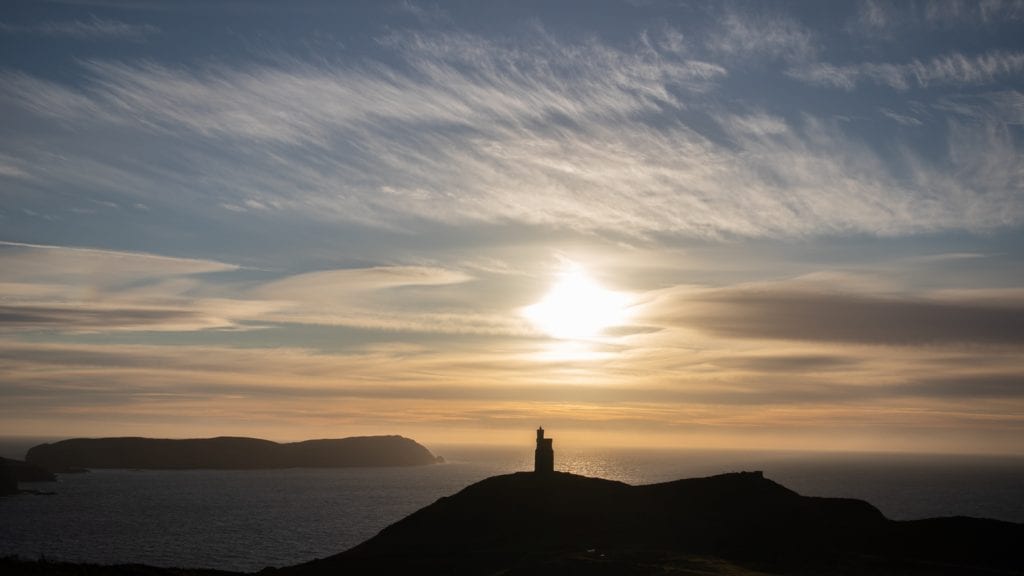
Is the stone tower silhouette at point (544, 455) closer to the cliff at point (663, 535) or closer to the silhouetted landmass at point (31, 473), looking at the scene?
the cliff at point (663, 535)

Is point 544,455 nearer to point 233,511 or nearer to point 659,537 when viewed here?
point 659,537

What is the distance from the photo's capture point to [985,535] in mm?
43406

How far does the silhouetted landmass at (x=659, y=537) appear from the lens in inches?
1388

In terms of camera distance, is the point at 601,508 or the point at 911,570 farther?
the point at 601,508

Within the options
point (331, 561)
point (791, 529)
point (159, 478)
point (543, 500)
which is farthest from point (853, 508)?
point (159, 478)

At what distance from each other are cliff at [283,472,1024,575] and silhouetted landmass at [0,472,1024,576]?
0.06m

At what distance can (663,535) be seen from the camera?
4250 cm

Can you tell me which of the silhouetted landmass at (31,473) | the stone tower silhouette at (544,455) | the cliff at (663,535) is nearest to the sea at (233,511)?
the silhouetted landmass at (31,473)

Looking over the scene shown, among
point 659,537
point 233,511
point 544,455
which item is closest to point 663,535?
point 659,537

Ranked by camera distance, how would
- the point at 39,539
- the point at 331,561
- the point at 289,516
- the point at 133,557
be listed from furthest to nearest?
the point at 289,516, the point at 39,539, the point at 133,557, the point at 331,561

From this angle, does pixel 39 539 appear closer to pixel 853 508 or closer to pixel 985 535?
pixel 853 508

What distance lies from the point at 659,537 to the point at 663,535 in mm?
467

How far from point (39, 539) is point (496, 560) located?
6585cm

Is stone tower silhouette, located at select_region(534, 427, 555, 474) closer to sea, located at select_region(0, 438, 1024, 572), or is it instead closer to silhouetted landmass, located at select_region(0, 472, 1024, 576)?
silhouetted landmass, located at select_region(0, 472, 1024, 576)
